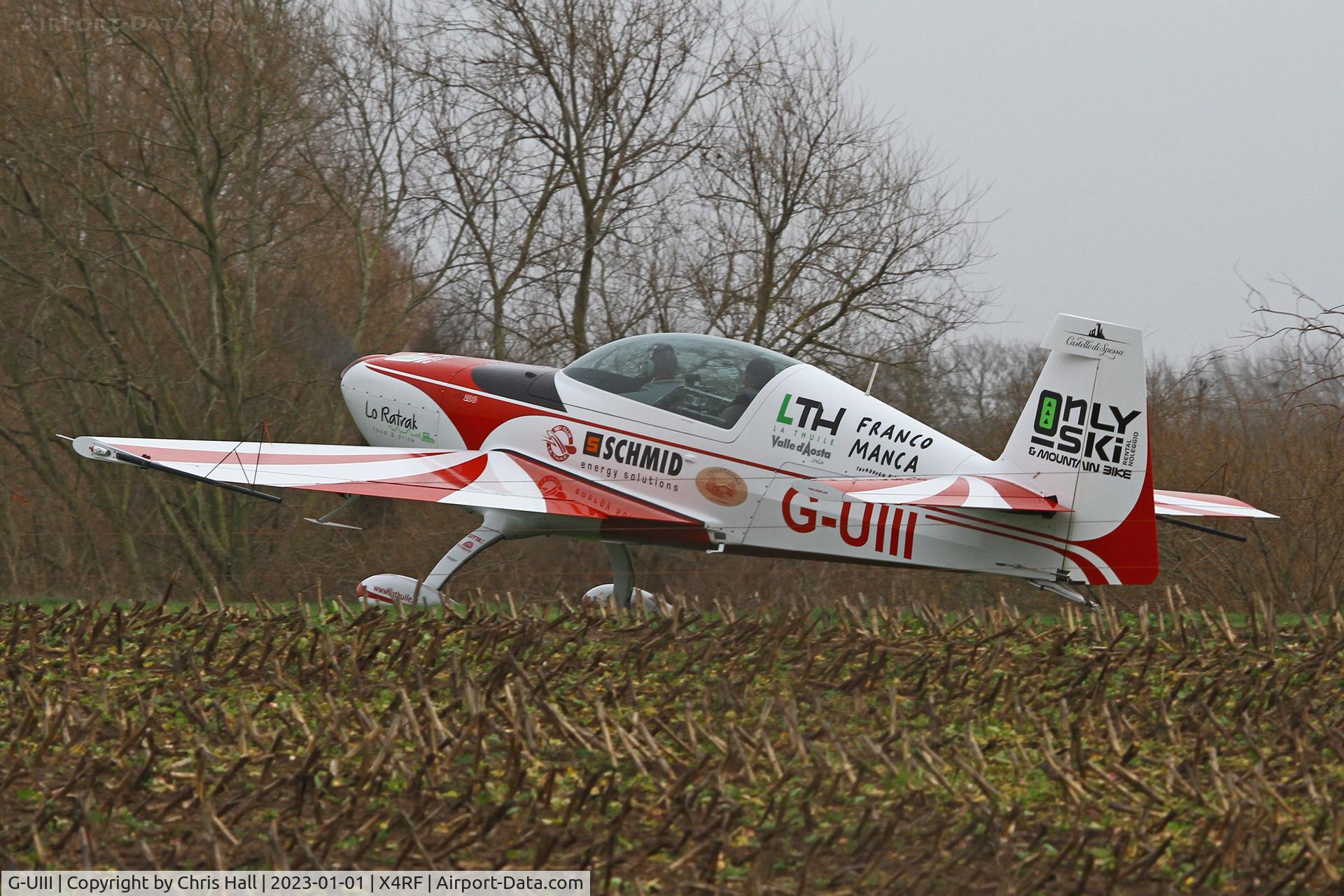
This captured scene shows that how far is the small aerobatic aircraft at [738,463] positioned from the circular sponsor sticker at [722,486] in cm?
2

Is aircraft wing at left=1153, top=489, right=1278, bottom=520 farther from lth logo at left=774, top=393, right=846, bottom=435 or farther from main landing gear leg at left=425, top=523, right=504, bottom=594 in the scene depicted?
main landing gear leg at left=425, top=523, right=504, bottom=594

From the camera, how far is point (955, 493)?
8883 mm

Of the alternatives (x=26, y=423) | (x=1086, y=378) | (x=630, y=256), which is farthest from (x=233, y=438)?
(x=1086, y=378)

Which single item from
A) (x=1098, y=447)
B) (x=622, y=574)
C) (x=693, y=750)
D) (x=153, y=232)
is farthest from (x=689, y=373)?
(x=153, y=232)

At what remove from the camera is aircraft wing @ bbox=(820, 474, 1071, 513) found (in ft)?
28.5

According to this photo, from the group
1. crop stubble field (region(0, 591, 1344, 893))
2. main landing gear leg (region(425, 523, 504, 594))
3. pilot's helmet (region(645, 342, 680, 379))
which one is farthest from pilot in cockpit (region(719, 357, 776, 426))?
crop stubble field (region(0, 591, 1344, 893))

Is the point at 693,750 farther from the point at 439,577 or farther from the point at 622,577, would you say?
the point at 622,577

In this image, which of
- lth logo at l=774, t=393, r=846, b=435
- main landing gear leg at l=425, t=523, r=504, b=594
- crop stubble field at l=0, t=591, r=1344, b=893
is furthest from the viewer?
main landing gear leg at l=425, t=523, r=504, b=594

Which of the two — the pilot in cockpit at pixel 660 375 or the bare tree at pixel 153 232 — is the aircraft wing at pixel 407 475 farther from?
the bare tree at pixel 153 232

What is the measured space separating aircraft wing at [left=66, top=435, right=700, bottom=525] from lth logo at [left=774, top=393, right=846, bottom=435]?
1.21m

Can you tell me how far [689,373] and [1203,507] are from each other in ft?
14.3

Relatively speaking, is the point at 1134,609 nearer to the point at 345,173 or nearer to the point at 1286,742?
the point at 1286,742

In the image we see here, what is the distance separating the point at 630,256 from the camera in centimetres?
2102

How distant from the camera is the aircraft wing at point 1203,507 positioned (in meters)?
10.3
